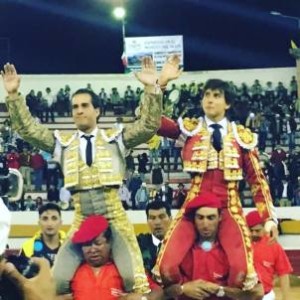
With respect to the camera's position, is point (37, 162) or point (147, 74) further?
point (37, 162)

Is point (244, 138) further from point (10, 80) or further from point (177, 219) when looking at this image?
point (10, 80)

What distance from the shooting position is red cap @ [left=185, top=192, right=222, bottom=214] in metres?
4.49

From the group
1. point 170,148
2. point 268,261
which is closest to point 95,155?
point 268,261

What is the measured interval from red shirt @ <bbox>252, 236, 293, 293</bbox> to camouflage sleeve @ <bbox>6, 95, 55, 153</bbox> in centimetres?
180

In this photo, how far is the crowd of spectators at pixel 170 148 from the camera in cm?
1393

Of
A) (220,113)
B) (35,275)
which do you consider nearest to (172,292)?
(220,113)

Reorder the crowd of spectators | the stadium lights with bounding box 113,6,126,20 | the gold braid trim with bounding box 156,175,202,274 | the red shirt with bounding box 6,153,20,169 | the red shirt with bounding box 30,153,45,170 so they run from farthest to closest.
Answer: the stadium lights with bounding box 113,6,126,20 → the red shirt with bounding box 30,153,45,170 → the red shirt with bounding box 6,153,20,169 → the crowd of spectators → the gold braid trim with bounding box 156,175,202,274

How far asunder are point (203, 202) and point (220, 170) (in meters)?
0.31

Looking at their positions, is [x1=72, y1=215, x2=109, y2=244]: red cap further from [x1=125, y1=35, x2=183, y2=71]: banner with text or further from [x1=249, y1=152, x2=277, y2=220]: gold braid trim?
[x1=125, y1=35, x2=183, y2=71]: banner with text

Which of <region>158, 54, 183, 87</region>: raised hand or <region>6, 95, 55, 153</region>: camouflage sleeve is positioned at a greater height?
<region>158, 54, 183, 87</region>: raised hand

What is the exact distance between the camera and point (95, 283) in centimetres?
441

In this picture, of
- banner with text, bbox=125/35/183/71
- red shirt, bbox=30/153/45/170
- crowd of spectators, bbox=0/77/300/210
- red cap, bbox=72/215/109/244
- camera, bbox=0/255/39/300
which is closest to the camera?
camera, bbox=0/255/39/300

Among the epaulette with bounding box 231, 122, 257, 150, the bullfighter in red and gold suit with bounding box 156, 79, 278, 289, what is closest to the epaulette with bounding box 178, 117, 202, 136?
the bullfighter in red and gold suit with bounding box 156, 79, 278, 289

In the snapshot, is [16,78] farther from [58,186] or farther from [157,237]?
[58,186]
